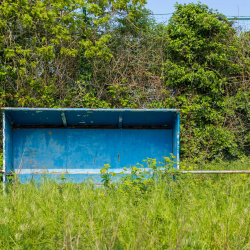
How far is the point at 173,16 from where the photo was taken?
8.19 m

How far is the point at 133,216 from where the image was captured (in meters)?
3.03

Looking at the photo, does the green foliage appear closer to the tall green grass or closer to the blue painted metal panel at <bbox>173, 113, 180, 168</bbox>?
the blue painted metal panel at <bbox>173, 113, 180, 168</bbox>

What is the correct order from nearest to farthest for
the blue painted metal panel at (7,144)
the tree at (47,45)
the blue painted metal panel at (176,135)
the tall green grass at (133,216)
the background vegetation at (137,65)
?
1. the tall green grass at (133,216)
2. the blue painted metal panel at (7,144)
3. the blue painted metal panel at (176,135)
4. the tree at (47,45)
5. the background vegetation at (137,65)

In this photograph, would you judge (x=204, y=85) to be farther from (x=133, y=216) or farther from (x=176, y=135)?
(x=133, y=216)

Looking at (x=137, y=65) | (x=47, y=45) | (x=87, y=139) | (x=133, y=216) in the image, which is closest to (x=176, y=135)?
(x=87, y=139)

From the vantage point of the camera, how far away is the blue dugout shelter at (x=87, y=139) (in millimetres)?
5734

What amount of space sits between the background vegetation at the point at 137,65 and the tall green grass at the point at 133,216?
12.2 feet

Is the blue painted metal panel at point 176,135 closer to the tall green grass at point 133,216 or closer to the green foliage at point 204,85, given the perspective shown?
the tall green grass at point 133,216

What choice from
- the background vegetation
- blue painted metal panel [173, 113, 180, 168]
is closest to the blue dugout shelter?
blue painted metal panel [173, 113, 180, 168]

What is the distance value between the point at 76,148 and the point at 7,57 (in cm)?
372

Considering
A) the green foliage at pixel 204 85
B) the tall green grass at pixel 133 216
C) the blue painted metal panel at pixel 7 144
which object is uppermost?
the green foliage at pixel 204 85

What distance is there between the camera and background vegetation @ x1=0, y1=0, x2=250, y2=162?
7496 mm

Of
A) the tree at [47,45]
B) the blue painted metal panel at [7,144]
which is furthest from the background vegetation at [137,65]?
the blue painted metal panel at [7,144]

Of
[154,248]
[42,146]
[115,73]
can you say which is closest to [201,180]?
[154,248]
